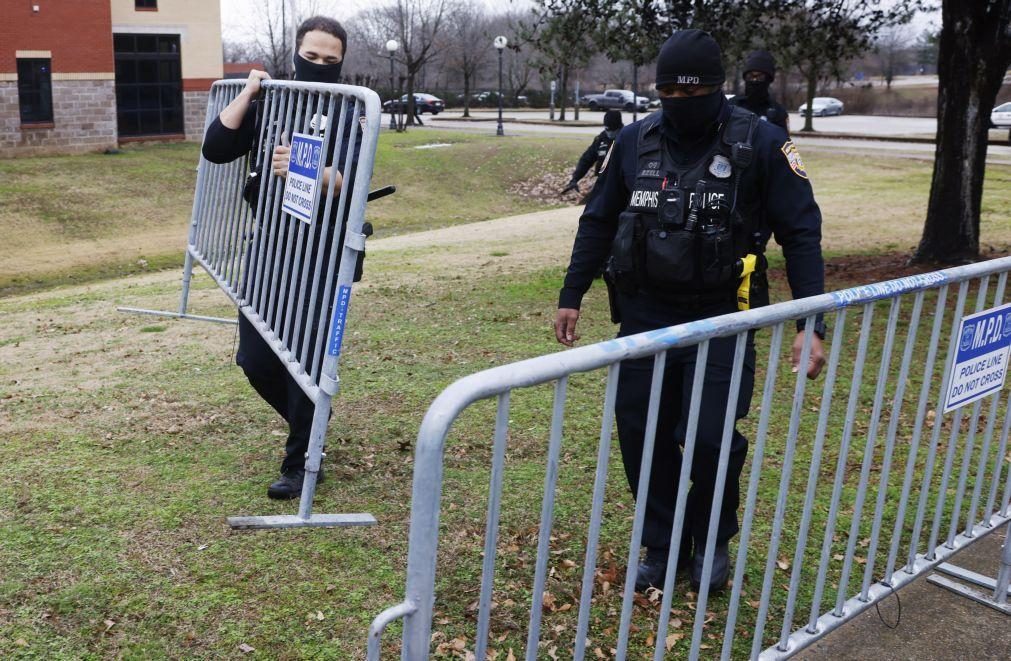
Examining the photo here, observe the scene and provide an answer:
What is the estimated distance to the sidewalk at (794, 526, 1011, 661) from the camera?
338 cm

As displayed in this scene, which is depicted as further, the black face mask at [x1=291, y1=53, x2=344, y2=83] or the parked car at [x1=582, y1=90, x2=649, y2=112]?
the parked car at [x1=582, y1=90, x2=649, y2=112]

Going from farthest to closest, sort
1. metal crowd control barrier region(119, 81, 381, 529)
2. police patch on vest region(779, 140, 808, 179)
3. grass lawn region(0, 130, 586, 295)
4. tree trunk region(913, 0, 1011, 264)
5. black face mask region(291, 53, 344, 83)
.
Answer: grass lawn region(0, 130, 586, 295)
tree trunk region(913, 0, 1011, 264)
black face mask region(291, 53, 344, 83)
metal crowd control barrier region(119, 81, 381, 529)
police patch on vest region(779, 140, 808, 179)

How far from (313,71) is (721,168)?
2092 mm

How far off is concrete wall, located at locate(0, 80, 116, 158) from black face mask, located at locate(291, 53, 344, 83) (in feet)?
90.0

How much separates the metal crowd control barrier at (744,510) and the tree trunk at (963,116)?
564 cm

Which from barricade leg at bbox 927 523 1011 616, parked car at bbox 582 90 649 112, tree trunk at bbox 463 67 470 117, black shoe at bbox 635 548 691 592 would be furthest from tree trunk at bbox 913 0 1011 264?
parked car at bbox 582 90 649 112

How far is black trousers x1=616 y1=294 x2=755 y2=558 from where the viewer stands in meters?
3.41

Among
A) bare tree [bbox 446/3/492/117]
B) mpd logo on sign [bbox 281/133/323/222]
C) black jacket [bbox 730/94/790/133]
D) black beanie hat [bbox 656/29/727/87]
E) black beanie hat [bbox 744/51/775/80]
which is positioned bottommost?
mpd logo on sign [bbox 281/133/323/222]

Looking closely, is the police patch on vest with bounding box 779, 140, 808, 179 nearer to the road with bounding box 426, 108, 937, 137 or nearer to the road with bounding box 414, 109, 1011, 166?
the road with bounding box 414, 109, 1011, 166

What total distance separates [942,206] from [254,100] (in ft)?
28.1

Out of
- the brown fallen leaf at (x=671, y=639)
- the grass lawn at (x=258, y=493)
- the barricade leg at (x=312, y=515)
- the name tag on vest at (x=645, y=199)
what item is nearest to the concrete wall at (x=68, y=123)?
the grass lawn at (x=258, y=493)

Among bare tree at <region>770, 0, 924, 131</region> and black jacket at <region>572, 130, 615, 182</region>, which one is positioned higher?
bare tree at <region>770, 0, 924, 131</region>

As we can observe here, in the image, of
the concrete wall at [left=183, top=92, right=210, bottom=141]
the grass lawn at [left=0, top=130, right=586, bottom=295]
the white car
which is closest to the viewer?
the grass lawn at [left=0, top=130, right=586, bottom=295]

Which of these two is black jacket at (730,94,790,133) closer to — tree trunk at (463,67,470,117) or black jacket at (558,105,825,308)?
black jacket at (558,105,825,308)
